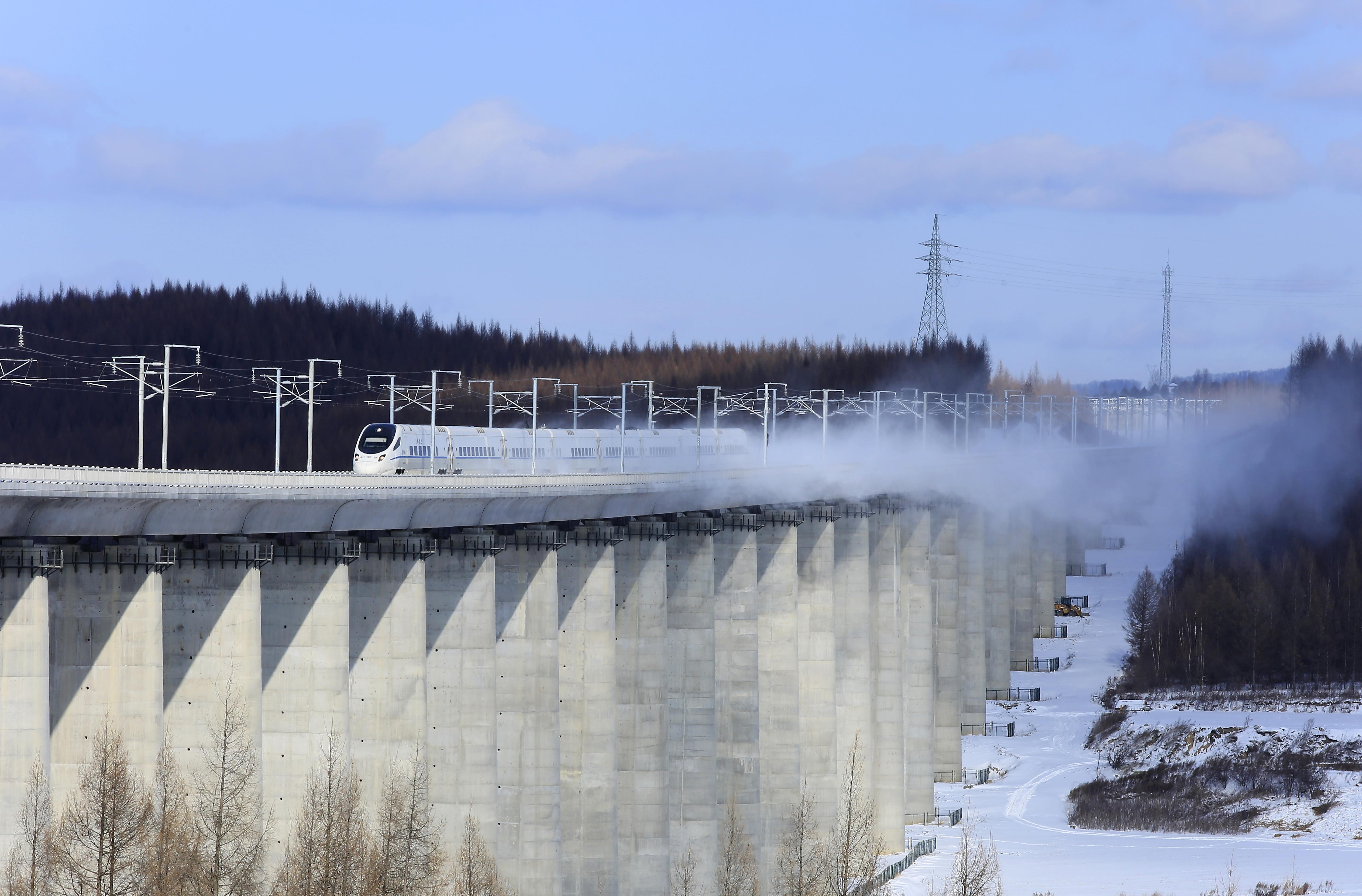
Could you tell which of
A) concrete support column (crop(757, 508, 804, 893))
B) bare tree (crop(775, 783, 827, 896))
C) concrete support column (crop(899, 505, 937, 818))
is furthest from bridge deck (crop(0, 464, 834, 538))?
concrete support column (crop(899, 505, 937, 818))

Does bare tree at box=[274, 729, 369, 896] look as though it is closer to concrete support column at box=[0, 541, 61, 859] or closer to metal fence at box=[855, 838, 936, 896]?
concrete support column at box=[0, 541, 61, 859]

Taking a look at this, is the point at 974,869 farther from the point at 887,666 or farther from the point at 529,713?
the point at 887,666

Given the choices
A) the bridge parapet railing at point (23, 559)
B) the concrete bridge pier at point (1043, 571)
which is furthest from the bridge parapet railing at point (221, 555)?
the concrete bridge pier at point (1043, 571)

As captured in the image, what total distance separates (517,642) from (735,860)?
993 centimetres

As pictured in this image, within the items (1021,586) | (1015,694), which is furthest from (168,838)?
(1021,586)

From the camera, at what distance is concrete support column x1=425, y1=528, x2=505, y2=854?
5134 centimetres

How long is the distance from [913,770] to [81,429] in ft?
283

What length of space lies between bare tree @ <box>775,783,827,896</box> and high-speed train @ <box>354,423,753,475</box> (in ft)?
43.7

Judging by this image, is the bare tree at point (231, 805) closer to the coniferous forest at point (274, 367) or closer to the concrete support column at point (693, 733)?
the concrete support column at point (693, 733)

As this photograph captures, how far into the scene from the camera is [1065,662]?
118 metres

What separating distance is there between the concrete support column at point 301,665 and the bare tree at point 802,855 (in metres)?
13.1

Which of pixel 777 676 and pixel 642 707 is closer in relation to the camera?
pixel 642 707

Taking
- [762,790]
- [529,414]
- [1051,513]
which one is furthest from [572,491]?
[529,414]

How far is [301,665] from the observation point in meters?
45.0
